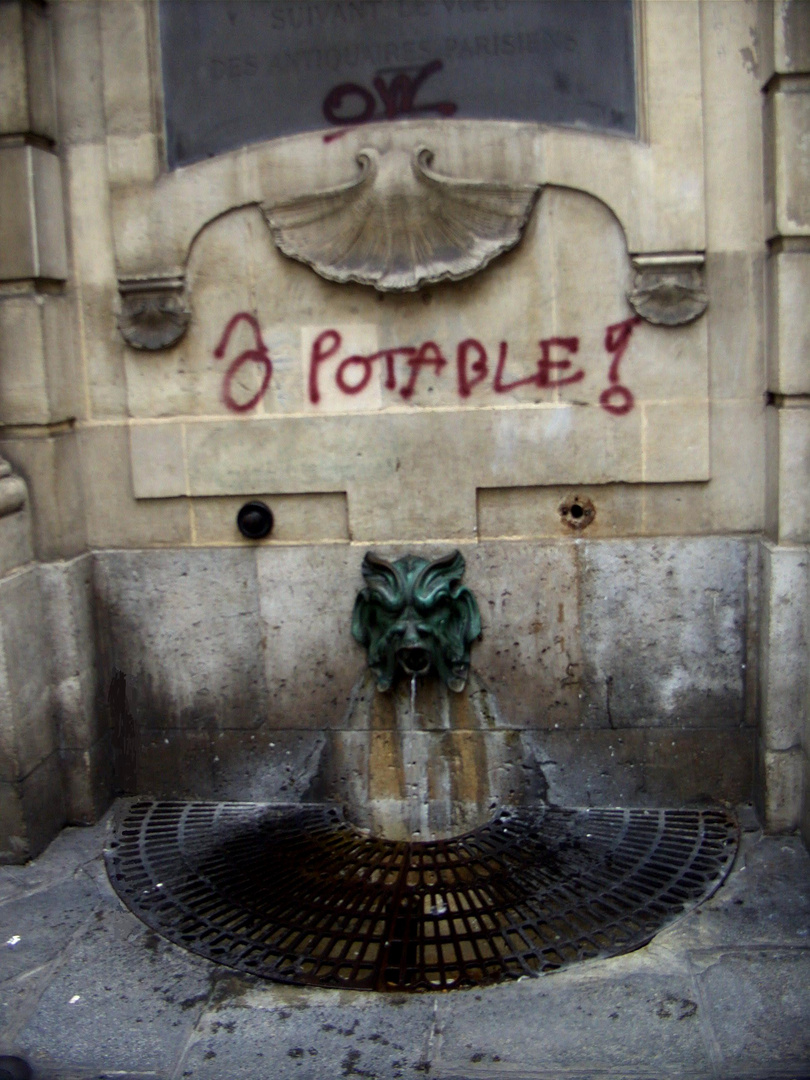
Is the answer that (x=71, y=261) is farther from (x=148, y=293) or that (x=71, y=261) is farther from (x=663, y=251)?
(x=663, y=251)

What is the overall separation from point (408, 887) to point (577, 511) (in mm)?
1824

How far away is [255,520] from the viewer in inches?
218

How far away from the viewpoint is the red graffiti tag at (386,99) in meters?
5.23

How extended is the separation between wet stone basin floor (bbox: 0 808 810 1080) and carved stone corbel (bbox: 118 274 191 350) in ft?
8.42

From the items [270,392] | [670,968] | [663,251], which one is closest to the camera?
[670,968]

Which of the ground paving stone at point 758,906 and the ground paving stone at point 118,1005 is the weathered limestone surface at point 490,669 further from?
the ground paving stone at point 118,1005

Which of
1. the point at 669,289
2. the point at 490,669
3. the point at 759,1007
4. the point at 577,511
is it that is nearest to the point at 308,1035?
the point at 759,1007

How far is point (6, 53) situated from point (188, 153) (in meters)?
0.88

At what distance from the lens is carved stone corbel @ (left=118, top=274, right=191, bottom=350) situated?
542cm

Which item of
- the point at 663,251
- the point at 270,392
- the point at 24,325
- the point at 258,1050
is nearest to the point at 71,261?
the point at 24,325

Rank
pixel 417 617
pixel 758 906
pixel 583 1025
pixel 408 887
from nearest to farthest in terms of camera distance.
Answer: pixel 583 1025, pixel 758 906, pixel 408 887, pixel 417 617

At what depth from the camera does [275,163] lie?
530cm

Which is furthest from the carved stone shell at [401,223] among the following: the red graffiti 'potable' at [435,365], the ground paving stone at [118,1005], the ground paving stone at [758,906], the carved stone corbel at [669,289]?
the ground paving stone at [118,1005]

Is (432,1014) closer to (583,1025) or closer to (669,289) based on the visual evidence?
(583,1025)
